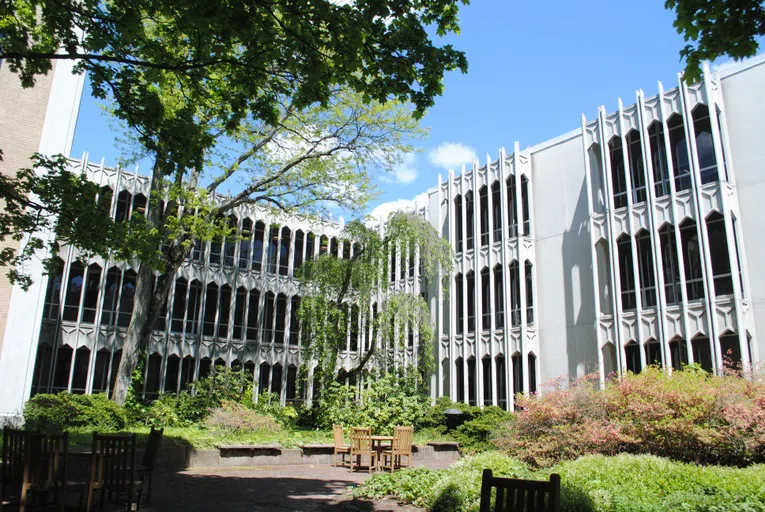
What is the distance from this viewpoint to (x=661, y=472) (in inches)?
375

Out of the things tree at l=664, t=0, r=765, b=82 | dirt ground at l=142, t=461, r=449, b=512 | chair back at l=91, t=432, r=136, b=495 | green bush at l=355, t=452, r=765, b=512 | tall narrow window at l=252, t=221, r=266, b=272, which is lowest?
dirt ground at l=142, t=461, r=449, b=512

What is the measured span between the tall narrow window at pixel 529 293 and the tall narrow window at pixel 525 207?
1.58 m

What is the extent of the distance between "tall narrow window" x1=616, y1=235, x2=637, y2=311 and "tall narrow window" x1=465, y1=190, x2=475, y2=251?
25.6 ft

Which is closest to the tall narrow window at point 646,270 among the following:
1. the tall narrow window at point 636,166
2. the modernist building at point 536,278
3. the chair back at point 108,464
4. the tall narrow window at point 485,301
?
the modernist building at point 536,278

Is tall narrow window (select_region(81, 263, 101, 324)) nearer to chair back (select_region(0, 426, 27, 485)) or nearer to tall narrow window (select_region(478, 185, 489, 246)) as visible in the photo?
tall narrow window (select_region(478, 185, 489, 246))

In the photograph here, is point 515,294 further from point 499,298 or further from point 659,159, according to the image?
point 659,159

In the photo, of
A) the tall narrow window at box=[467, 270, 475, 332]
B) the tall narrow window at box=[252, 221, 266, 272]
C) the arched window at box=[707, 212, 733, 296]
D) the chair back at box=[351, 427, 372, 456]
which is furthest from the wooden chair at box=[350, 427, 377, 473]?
the tall narrow window at box=[252, 221, 266, 272]

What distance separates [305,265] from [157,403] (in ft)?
28.7

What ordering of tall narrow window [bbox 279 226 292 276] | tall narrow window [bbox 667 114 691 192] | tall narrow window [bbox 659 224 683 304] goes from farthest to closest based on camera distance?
1. tall narrow window [bbox 279 226 292 276]
2. tall narrow window [bbox 667 114 691 192]
3. tall narrow window [bbox 659 224 683 304]

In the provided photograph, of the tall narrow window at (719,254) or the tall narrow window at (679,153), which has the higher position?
the tall narrow window at (679,153)

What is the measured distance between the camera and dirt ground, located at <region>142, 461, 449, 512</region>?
9.33m

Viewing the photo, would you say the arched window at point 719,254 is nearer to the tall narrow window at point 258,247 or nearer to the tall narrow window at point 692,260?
the tall narrow window at point 692,260

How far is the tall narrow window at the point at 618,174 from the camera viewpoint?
23038mm

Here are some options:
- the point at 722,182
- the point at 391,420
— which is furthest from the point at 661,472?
the point at 391,420
